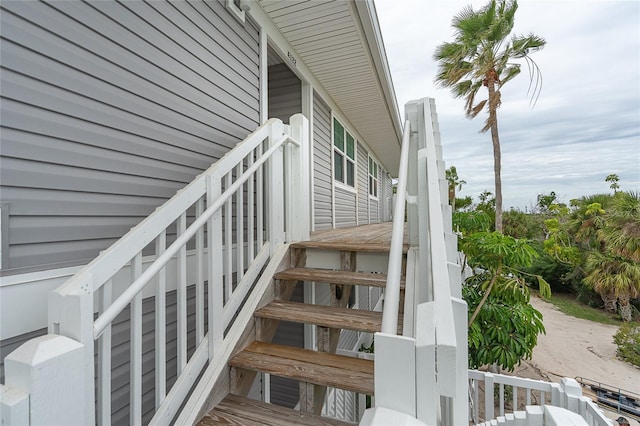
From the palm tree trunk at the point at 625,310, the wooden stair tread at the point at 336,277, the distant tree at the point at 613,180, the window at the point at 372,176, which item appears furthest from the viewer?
the distant tree at the point at 613,180

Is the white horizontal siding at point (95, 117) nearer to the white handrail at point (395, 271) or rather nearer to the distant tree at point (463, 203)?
the white handrail at point (395, 271)

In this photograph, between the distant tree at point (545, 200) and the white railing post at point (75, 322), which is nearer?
the white railing post at point (75, 322)

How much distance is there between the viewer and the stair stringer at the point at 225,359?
150 cm

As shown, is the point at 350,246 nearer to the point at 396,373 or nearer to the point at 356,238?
the point at 356,238

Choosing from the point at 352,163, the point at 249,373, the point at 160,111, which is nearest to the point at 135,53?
the point at 160,111

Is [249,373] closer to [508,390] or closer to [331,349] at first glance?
[331,349]

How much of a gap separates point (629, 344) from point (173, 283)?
13.7 metres

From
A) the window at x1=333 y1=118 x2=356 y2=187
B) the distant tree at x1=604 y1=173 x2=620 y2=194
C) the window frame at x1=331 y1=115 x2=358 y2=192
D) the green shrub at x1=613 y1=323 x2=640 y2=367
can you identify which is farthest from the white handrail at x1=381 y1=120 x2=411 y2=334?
the distant tree at x1=604 y1=173 x2=620 y2=194

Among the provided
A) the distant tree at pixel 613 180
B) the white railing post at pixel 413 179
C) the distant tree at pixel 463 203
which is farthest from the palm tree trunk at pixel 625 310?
the white railing post at pixel 413 179

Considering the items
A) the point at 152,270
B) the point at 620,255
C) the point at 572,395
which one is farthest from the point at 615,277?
the point at 152,270

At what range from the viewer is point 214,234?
66.8 inches

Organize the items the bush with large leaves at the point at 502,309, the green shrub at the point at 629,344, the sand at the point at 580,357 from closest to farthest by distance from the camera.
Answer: the bush with large leaves at the point at 502,309, the sand at the point at 580,357, the green shrub at the point at 629,344

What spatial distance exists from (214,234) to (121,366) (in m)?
0.90

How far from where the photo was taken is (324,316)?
192cm
